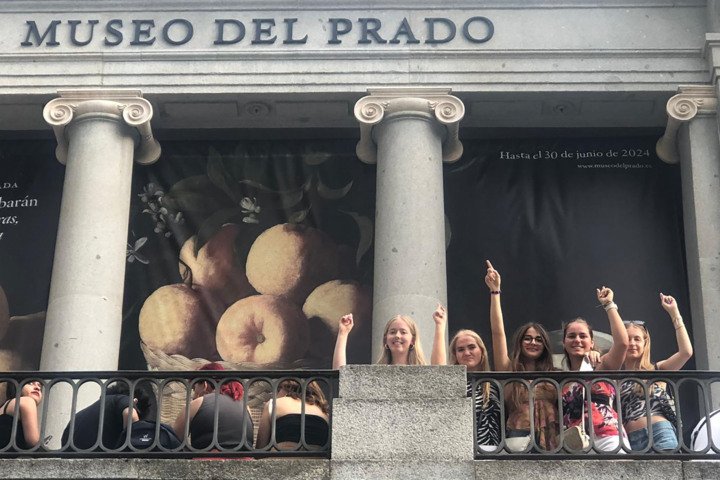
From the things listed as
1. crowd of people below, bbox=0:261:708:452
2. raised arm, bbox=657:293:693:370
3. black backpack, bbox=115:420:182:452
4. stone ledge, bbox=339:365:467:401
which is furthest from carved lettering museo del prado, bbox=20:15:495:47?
black backpack, bbox=115:420:182:452

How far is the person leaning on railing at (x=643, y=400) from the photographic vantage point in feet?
48.2

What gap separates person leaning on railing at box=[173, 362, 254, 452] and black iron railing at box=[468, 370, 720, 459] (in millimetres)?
2073

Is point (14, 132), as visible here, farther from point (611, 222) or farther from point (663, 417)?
point (663, 417)

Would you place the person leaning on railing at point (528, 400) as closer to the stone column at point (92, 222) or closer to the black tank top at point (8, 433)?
the black tank top at point (8, 433)

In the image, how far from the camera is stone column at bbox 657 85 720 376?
20.3 m

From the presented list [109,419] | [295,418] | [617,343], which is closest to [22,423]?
[109,419]

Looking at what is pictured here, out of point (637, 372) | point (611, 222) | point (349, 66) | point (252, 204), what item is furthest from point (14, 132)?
point (637, 372)

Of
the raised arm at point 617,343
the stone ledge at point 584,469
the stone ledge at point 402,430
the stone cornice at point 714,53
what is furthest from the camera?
the stone cornice at point 714,53

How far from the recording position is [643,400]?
49.1ft

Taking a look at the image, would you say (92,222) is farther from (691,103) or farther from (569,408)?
(569,408)

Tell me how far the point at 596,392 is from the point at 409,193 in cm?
669

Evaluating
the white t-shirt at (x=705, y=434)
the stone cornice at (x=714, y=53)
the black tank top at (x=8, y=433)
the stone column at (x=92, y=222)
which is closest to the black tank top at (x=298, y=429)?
the black tank top at (x=8, y=433)

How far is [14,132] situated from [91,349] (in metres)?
4.77

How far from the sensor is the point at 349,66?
2208cm
